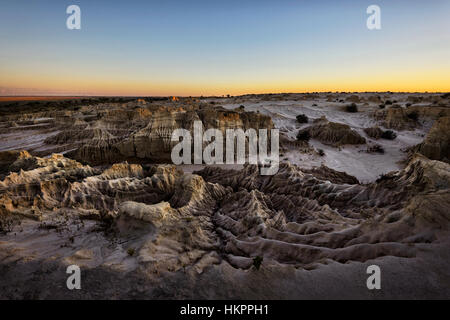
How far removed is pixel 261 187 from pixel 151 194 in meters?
5.17

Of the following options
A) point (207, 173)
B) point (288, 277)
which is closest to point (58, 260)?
point (288, 277)

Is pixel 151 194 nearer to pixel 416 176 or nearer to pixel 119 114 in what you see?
pixel 416 176

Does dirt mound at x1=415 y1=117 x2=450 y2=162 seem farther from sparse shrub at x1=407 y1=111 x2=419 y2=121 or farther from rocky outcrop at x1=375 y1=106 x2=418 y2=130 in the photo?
sparse shrub at x1=407 y1=111 x2=419 y2=121

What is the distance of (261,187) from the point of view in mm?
10758

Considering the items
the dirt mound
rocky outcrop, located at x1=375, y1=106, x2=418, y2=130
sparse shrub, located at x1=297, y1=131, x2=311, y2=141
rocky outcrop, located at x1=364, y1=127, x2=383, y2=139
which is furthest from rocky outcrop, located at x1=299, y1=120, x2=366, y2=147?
rocky outcrop, located at x1=375, y1=106, x2=418, y2=130

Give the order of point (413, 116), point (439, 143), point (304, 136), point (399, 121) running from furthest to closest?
point (413, 116) < point (399, 121) < point (304, 136) < point (439, 143)

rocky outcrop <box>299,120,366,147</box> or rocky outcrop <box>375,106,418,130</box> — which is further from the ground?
rocky outcrop <box>375,106,418,130</box>

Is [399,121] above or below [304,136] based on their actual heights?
above

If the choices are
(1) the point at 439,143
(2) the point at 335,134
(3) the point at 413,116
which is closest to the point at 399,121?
(3) the point at 413,116

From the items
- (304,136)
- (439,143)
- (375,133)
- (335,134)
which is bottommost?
(439,143)

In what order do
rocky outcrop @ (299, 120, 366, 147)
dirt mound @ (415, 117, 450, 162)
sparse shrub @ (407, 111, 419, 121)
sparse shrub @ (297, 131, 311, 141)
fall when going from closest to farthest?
dirt mound @ (415, 117, 450, 162) → rocky outcrop @ (299, 120, 366, 147) → sparse shrub @ (297, 131, 311, 141) → sparse shrub @ (407, 111, 419, 121)

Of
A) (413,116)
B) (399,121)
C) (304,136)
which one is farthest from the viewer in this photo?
(413,116)

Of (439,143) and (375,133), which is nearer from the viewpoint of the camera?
(439,143)

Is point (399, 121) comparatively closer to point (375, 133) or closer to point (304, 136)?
point (375, 133)
